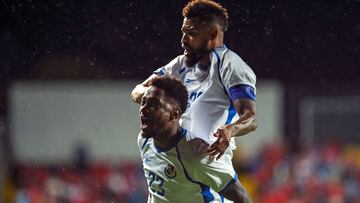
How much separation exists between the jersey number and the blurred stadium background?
4.00 meters

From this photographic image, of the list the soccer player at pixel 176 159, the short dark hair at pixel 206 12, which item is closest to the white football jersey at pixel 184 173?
the soccer player at pixel 176 159

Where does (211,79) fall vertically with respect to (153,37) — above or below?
above

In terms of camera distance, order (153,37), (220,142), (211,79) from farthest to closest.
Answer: (153,37) → (211,79) → (220,142)

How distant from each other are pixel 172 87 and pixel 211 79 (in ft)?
0.53

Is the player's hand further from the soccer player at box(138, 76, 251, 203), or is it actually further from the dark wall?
the dark wall

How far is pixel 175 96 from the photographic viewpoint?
311 cm

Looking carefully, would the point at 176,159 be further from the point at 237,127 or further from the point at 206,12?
the point at 206,12

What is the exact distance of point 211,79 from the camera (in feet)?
10.4

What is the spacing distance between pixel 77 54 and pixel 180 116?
5809 mm

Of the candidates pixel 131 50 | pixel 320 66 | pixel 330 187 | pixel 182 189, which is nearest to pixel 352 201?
pixel 330 187

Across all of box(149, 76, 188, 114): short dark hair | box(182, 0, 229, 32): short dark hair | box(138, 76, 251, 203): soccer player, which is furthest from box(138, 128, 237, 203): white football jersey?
box(182, 0, 229, 32): short dark hair

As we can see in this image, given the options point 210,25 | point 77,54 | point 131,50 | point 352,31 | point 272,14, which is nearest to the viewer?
point 210,25

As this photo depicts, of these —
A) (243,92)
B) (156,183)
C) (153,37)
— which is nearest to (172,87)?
(243,92)

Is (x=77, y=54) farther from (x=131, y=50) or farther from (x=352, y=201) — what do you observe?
(x=352, y=201)
